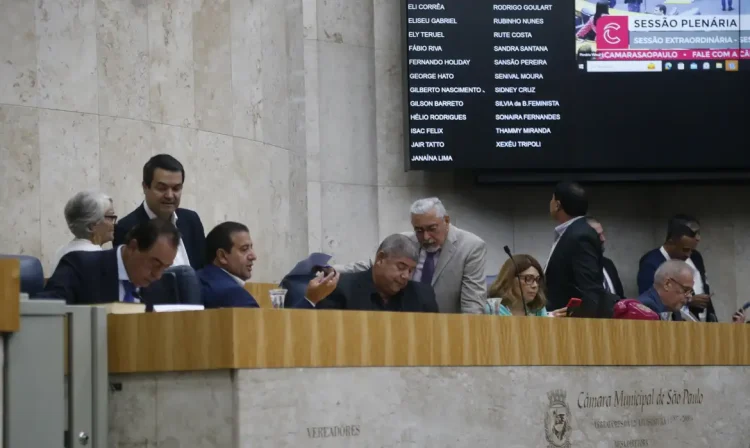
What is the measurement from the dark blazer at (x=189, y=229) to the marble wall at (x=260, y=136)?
1.23 metres

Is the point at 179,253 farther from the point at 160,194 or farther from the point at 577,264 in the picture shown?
the point at 577,264

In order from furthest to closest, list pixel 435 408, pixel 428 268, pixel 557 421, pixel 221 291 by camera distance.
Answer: pixel 428 268 → pixel 557 421 → pixel 221 291 → pixel 435 408

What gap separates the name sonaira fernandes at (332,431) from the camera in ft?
13.9

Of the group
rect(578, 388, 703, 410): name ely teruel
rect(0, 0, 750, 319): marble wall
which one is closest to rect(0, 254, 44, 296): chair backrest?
rect(578, 388, 703, 410): name ely teruel

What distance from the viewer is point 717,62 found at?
1004 centimetres

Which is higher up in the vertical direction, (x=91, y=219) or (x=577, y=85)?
(x=577, y=85)

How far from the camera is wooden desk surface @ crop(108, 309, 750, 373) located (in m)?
4.09

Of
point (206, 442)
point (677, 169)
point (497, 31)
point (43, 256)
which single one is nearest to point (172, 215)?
point (43, 256)

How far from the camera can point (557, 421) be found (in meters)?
5.28

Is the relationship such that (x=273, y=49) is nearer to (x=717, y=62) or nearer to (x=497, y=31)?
(x=497, y=31)

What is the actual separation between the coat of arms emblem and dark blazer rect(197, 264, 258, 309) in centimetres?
126

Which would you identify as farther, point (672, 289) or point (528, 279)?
point (672, 289)

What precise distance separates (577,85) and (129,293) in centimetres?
551

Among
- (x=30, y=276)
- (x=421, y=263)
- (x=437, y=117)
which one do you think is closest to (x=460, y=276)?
(x=421, y=263)
